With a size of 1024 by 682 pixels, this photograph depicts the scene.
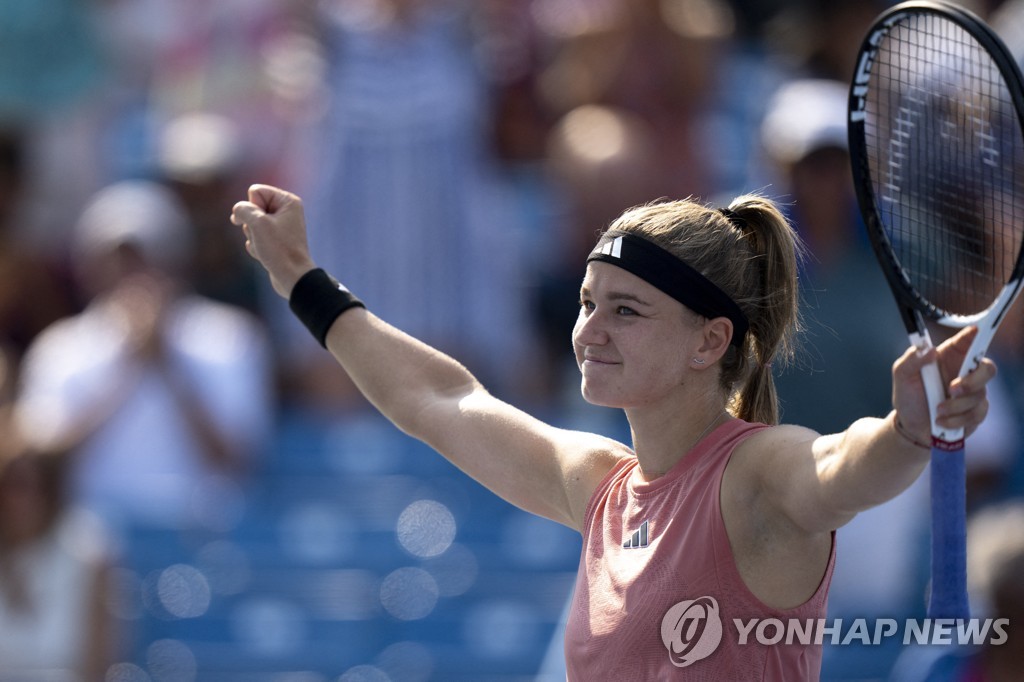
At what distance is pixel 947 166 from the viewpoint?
4.94 m

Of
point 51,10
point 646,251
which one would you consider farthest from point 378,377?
point 51,10

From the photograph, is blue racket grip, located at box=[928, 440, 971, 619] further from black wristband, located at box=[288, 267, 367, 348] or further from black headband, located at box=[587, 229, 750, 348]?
black wristband, located at box=[288, 267, 367, 348]

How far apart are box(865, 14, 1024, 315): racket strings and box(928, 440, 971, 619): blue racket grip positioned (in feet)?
1.20

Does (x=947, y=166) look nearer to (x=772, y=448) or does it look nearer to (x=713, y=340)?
(x=713, y=340)

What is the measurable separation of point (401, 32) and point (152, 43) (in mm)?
2048

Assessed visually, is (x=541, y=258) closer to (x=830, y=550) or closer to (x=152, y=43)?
(x=152, y=43)

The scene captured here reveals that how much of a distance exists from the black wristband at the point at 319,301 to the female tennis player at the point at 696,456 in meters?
0.32

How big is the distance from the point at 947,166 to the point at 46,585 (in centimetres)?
330

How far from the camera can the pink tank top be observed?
8.33ft

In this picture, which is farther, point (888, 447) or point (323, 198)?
point (323, 198)

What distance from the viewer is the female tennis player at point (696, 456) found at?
2385 millimetres

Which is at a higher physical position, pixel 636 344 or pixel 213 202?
pixel 213 202

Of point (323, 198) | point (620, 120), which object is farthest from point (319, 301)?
point (323, 198)

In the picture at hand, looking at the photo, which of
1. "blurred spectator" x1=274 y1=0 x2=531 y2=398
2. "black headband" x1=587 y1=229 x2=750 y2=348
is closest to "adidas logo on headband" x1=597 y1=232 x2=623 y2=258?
"black headband" x1=587 y1=229 x2=750 y2=348
